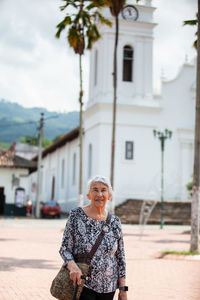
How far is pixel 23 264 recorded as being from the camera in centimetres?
1152

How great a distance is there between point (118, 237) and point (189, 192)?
32441 mm

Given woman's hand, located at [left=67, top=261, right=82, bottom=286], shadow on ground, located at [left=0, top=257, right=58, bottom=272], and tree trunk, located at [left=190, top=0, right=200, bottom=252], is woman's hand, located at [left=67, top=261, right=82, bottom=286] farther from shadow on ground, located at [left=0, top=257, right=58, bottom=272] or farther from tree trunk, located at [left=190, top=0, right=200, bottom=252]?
tree trunk, located at [left=190, top=0, right=200, bottom=252]

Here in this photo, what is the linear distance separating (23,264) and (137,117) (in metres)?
26.7

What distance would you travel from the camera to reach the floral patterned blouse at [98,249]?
4.22 m

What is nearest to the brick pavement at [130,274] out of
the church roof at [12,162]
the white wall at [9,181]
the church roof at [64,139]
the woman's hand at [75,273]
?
the woman's hand at [75,273]

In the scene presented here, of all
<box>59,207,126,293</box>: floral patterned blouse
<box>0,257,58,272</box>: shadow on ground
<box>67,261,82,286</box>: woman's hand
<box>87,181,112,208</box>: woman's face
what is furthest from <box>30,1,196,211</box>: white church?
<box>67,261,82,286</box>: woman's hand

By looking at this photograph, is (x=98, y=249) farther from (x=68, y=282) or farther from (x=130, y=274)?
(x=130, y=274)

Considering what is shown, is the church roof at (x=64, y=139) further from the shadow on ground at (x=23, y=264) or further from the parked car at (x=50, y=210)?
the shadow on ground at (x=23, y=264)

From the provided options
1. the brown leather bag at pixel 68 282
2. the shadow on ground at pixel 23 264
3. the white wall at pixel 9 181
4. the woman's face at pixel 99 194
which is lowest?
the shadow on ground at pixel 23 264

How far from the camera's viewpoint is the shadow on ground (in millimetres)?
11008

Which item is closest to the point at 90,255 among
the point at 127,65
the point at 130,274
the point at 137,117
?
the point at 130,274

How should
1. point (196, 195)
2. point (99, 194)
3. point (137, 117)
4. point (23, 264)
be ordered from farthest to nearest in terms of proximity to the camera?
point (137, 117), point (196, 195), point (23, 264), point (99, 194)

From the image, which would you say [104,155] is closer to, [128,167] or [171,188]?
[128,167]

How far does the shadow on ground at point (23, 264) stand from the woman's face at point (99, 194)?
22.1 ft
